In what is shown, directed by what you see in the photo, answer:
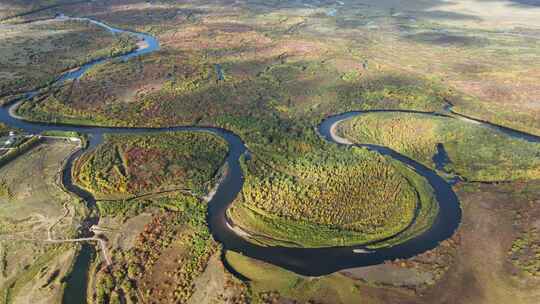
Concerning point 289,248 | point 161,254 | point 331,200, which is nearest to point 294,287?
point 289,248

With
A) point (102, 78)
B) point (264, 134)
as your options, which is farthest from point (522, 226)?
point (102, 78)

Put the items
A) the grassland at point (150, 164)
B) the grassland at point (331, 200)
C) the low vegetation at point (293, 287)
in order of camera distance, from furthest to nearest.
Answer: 1. the grassland at point (150, 164)
2. the grassland at point (331, 200)
3. the low vegetation at point (293, 287)

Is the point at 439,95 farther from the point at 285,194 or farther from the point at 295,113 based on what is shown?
the point at 285,194

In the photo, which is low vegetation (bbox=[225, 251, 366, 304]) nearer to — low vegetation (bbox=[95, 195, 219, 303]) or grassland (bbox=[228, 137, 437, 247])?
grassland (bbox=[228, 137, 437, 247])

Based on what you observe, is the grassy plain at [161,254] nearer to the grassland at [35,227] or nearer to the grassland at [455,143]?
the grassland at [35,227]

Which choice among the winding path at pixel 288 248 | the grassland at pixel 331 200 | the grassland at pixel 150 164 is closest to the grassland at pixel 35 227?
the winding path at pixel 288 248
